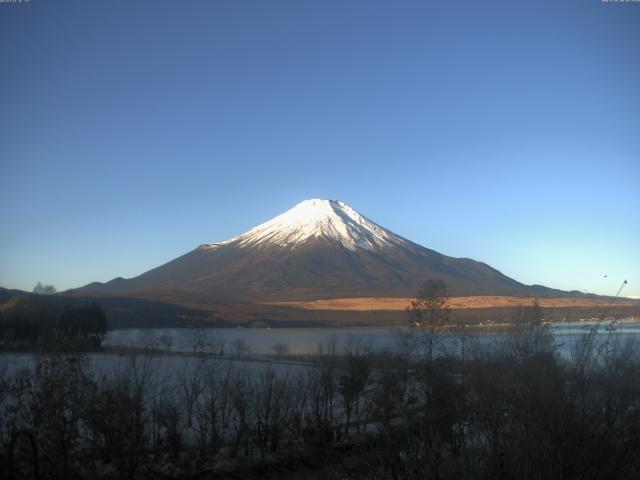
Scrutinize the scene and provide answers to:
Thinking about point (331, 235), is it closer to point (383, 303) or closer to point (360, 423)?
point (383, 303)

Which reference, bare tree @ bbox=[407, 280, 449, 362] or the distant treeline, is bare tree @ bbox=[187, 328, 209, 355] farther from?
bare tree @ bbox=[407, 280, 449, 362]

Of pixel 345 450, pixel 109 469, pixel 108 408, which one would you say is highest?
pixel 108 408

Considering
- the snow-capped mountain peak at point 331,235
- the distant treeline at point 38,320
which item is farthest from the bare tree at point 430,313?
the snow-capped mountain peak at point 331,235

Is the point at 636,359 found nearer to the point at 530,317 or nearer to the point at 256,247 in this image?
the point at 530,317

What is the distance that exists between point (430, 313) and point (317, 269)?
123279 mm

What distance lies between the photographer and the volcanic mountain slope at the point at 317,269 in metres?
138

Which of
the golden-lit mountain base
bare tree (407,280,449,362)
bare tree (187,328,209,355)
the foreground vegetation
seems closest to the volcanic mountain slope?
the golden-lit mountain base

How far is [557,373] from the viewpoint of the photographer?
941 centimetres

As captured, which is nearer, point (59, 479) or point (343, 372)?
point (59, 479)

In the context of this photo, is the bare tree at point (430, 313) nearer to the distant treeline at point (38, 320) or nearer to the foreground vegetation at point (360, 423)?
the foreground vegetation at point (360, 423)

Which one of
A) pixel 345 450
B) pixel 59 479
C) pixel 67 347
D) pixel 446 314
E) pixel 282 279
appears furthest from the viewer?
pixel 282 279

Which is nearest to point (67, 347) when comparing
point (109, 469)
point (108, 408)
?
point (108, 408)

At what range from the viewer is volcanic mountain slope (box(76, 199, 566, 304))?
138 meters

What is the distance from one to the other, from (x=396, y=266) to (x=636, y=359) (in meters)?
145
